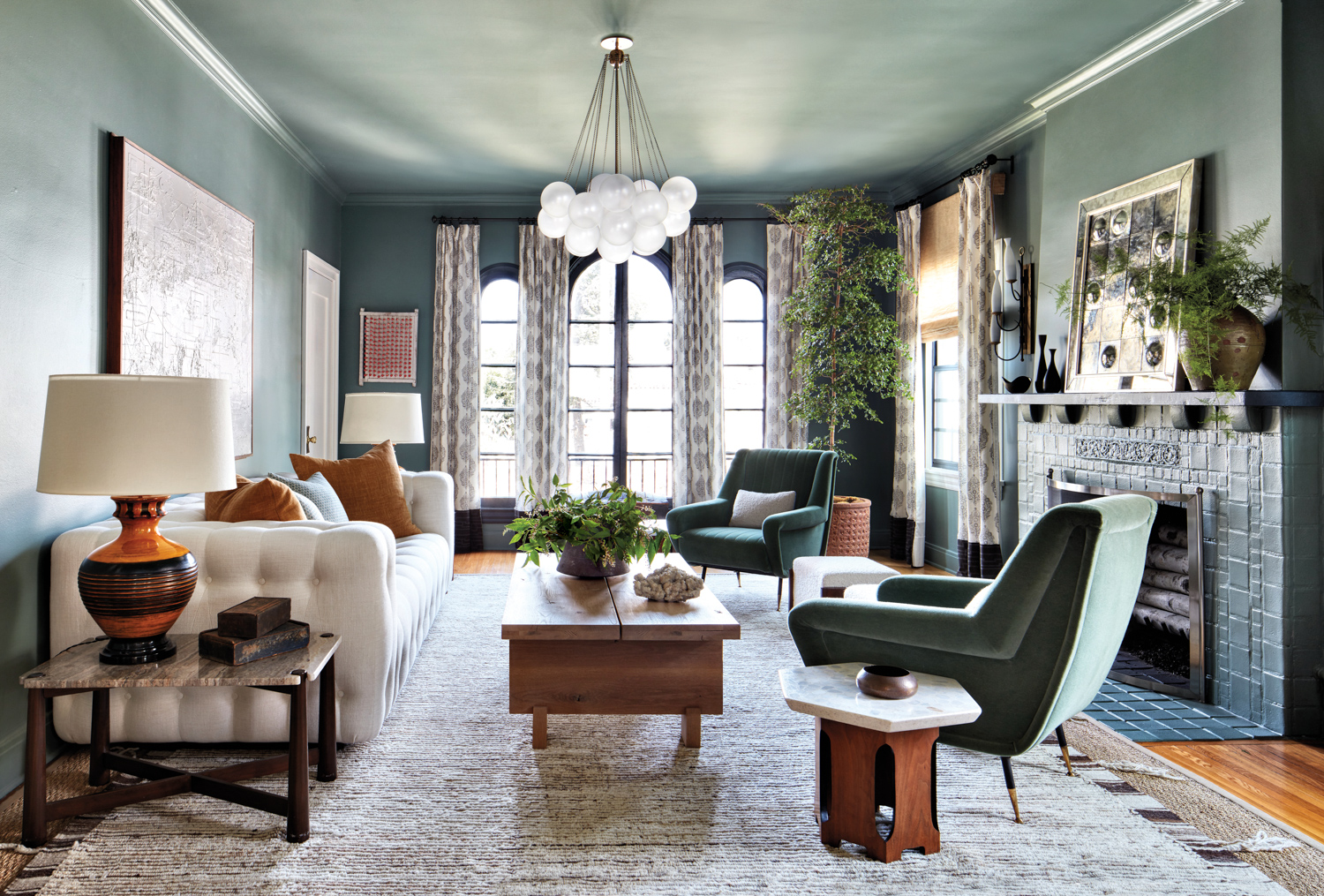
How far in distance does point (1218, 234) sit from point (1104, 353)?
0.69 metres

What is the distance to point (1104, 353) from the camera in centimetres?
372

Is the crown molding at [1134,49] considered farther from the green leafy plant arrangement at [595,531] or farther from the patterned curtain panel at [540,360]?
the patterned curtain panel at [540,360]

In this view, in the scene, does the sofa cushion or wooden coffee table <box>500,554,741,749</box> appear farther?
the sofa cushion

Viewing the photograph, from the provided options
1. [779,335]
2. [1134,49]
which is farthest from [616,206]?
[779,335]

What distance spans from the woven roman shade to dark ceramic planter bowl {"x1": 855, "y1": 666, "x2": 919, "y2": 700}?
3965mm

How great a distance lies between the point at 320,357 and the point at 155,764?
4079mm

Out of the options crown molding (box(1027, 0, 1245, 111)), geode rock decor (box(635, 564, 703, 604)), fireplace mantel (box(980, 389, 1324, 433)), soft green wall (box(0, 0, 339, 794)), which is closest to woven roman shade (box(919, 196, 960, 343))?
crown molding (box(1027, 0, 1245, 111))

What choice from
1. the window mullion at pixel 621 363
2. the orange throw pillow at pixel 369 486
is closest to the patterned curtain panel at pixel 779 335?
the window mullion at pixel 621 363

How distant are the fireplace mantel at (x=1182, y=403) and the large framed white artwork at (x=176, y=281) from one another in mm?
3723

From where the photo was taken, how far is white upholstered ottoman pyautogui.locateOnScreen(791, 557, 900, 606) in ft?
11.1

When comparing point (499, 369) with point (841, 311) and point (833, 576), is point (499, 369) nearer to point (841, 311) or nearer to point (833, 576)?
point (841, 311)

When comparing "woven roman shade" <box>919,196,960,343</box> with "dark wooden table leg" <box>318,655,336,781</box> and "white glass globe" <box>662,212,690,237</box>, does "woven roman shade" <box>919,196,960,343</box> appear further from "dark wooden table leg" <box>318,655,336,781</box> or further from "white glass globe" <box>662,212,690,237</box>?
"dark wooden table leg" <box>318,655,336,781</box>

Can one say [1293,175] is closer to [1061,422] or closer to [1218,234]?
[1218,234]

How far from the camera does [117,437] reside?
1.98m
